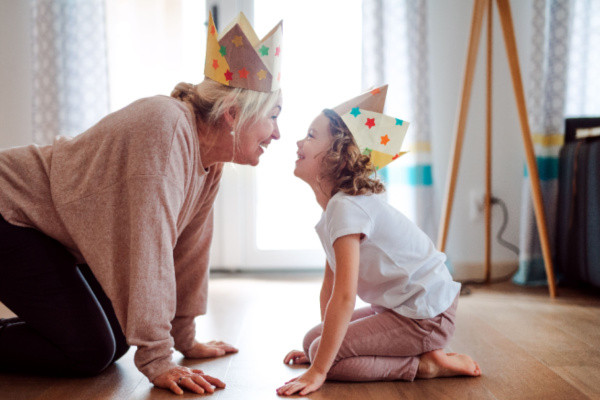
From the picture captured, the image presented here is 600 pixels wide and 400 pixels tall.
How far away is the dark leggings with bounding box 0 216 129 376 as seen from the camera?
1.24 metres

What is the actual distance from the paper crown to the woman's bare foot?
76 cm

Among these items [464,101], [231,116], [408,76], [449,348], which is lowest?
[449,348]

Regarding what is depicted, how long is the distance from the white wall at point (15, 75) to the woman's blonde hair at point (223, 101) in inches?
70.4

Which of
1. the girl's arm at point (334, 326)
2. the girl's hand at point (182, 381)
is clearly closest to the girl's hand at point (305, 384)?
the girl's arm at point (334, 326)

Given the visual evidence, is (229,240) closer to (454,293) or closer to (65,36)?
(65,36)

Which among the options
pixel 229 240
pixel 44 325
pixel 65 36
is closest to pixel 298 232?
pixel 229 240

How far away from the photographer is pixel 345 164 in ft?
4.29

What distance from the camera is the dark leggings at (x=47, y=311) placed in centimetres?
124

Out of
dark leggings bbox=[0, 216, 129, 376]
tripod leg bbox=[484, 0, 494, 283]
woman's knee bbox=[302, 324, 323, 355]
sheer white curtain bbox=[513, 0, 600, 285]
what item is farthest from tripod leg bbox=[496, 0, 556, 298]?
dark leggings bbox=[0, 216, 129, 376]

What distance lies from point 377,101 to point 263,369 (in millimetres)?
720

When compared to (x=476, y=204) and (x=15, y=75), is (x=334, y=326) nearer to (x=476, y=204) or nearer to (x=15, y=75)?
(x=476, y=204)

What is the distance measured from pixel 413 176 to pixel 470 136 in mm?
402

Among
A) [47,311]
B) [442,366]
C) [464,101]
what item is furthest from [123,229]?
[464,101]

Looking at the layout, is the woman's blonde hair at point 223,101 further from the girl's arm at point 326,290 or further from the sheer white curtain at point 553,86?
the sheer white curtain at point 553,86
